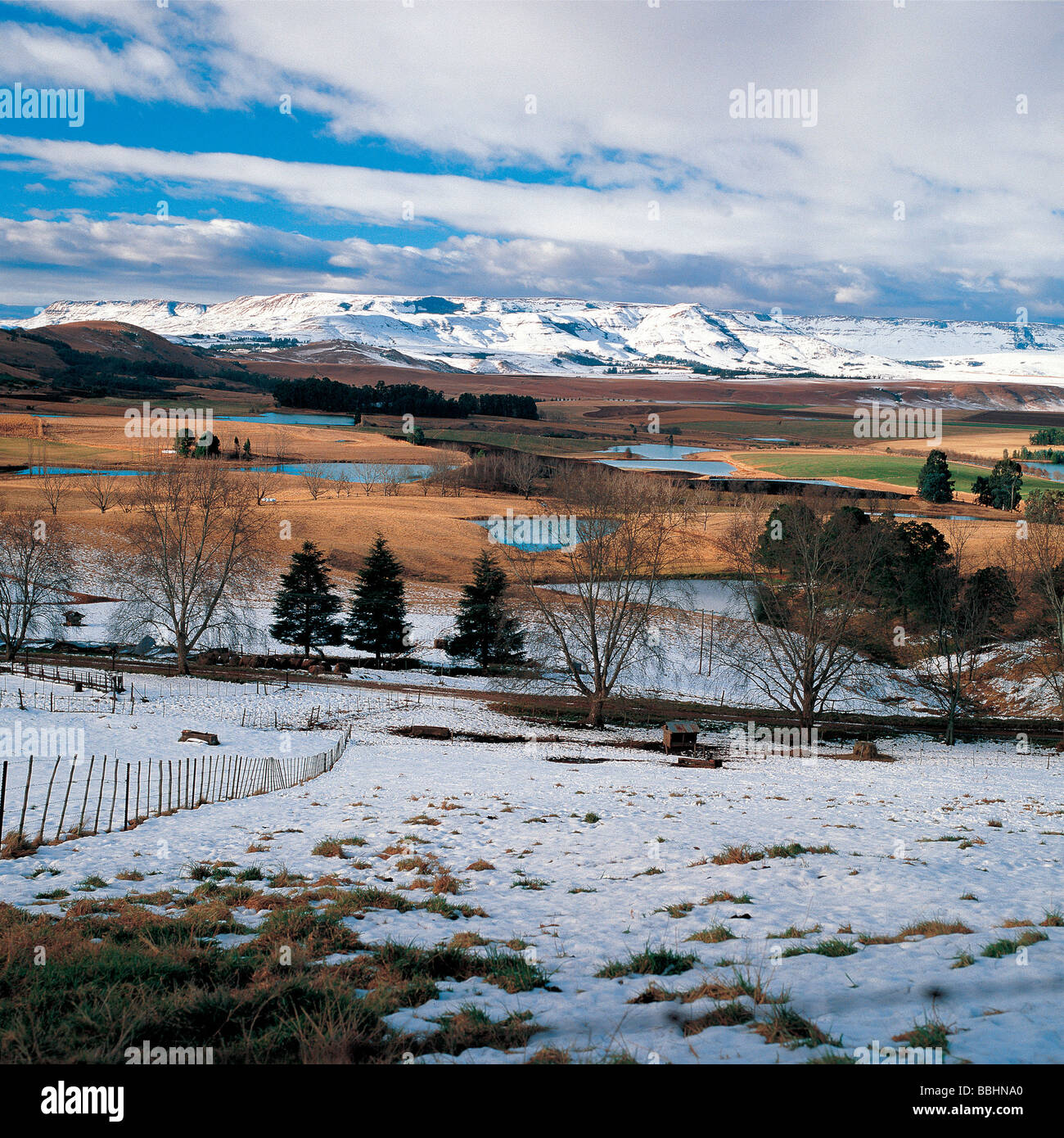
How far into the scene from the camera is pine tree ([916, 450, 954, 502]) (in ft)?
367

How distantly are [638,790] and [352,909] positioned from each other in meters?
14.3

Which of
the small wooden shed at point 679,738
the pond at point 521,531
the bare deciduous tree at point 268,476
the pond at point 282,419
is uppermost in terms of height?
the pond at point 282,419

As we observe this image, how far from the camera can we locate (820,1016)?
698 cm

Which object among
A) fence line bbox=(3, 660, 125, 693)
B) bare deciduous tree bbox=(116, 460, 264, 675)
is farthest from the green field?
fence line bbox=(3, 660, 125, 693)

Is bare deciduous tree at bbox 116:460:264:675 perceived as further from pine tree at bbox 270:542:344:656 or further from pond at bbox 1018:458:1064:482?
pond at bbox 1018:458:1064:482

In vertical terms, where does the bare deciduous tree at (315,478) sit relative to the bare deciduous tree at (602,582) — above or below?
above

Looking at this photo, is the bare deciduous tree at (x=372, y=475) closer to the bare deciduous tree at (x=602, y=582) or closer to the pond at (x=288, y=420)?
the pond at (x=288, y=420)

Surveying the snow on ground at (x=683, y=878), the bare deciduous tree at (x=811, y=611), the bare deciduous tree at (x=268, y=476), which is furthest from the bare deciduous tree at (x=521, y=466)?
the snow on ground at (x=683, y=878)

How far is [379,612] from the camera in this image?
59188mm

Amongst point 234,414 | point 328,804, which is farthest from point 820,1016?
point 234,414

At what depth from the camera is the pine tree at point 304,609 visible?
59906 mm

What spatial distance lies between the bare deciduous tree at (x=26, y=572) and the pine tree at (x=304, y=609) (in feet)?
48.5

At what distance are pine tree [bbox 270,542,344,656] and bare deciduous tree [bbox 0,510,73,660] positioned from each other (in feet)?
48.5
